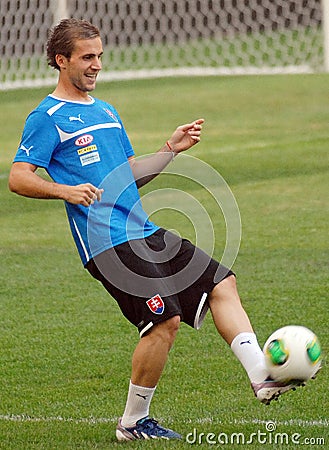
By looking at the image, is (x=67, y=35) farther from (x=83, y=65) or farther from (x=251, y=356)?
(x=251, y=356)

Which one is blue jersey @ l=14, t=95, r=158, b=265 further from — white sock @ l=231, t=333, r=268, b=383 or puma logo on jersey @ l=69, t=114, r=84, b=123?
white sock @ l=231, t=333, r=268, b=383

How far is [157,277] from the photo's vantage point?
5.43 m

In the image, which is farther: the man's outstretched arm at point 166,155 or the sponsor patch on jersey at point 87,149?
the man's outstretched arm at point 166,155

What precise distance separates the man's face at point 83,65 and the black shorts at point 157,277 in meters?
0.79

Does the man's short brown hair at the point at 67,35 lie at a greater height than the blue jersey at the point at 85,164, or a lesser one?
greater

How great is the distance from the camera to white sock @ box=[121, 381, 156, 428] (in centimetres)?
552

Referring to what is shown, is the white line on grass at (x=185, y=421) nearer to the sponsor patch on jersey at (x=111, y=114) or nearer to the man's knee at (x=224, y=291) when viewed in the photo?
the man's knee at (x=224, y=291)

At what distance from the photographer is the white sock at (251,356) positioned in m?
5.21

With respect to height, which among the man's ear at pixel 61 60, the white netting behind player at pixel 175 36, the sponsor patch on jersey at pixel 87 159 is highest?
the man's ear at pixel 61 60

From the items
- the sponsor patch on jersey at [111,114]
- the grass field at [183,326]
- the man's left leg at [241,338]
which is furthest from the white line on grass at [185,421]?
the sponsor patch on jersey at [111,114]

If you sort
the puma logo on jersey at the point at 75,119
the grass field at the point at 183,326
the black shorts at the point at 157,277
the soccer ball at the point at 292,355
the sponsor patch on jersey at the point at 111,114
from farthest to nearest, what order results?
the grass field at the point at 183,326 < the sponsor patch on jersey at the point at 111,114 < the puma logo on jersey at the point at 75,119 < the black shorts at the point at 157,277 < the soccer ball at the point at 292,355

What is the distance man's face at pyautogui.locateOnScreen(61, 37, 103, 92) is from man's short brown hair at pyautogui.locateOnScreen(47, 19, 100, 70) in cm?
2

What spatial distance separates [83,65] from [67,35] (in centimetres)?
17

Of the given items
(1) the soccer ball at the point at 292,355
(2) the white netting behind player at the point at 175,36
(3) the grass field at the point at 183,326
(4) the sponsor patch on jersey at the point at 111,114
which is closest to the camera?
(1) the soccer ball at the point at 292,355
